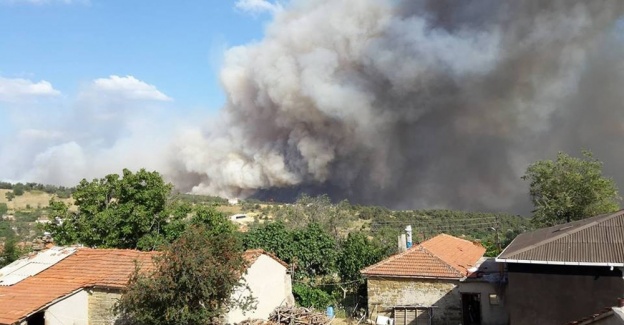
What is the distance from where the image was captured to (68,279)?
1261 centimetres

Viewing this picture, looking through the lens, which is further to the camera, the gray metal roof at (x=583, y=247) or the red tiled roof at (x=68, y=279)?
the red tiled roof at (x=68, y=279)

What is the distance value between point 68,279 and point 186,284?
14.1 feet

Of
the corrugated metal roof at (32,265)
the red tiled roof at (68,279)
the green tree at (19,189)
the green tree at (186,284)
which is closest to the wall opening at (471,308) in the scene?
the green tree at (186,284)

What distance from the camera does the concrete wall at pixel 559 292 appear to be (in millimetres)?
8586

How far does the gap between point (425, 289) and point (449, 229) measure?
20324mm

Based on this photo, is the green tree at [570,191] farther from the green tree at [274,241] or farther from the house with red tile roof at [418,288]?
the green tree at [274,241]

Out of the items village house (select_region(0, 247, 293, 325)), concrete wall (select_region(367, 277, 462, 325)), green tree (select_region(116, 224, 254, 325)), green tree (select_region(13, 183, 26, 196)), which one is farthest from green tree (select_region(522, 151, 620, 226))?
green tree (select_region(13, 183, 26, 196))

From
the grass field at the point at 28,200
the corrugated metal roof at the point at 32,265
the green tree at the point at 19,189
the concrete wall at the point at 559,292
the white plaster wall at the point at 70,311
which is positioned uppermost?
the green tree at the point at 19,189

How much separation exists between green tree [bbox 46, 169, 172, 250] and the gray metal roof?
1144cm

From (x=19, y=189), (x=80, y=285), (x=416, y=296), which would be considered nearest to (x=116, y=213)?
(x=80, y=285)

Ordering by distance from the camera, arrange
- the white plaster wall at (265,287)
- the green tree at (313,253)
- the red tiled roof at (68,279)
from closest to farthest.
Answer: the red tiled roof at (68,279), the white plaster wall at (265,287), the green tree at (313,253)

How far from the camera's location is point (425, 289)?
13.2 meters

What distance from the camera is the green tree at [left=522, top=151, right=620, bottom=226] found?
731 inches

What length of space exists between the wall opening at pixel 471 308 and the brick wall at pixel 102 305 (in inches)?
328
